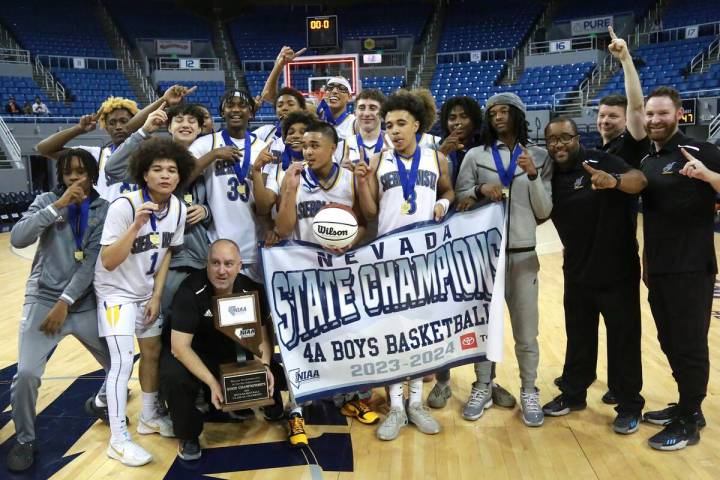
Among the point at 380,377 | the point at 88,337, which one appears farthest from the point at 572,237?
the point at 88,337

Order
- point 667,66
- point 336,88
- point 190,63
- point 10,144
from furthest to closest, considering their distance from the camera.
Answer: point 190,63
point 667,66
point 10,144
point 336,88

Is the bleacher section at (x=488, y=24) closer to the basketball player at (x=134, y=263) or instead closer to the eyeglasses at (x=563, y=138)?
the eyeglasses at (x=563, y=138)

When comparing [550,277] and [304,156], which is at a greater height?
[304,156]

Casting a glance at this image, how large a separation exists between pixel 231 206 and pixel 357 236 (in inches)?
31.7

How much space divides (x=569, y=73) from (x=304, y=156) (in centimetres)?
1894

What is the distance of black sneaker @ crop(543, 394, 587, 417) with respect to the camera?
11.7ft

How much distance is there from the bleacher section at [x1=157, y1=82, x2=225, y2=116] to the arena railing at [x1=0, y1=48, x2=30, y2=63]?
14.5 feet

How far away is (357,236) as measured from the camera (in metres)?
3.45

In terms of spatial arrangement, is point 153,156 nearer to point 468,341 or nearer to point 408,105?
point 408,105

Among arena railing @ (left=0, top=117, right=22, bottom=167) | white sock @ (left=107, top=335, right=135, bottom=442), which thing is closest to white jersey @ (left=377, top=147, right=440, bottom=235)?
white sock @ (left=107, top=335, right=135, bottom=442)

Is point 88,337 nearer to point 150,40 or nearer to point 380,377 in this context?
point 380,377

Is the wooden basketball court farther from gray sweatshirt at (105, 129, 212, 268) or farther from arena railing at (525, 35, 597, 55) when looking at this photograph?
arena railing at (525, 35, 597, 55)

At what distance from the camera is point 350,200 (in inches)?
136

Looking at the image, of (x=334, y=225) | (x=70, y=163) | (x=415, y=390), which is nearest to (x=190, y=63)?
(x=70, y=163)
